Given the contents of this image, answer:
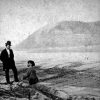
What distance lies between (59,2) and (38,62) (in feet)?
8.98

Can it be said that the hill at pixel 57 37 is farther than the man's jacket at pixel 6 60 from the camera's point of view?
Yes

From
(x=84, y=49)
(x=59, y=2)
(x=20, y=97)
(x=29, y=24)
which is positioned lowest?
(x=20, y=97)

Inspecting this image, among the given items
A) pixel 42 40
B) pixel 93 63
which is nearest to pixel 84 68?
pixel 93 63

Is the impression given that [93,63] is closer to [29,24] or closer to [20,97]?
[29,24]

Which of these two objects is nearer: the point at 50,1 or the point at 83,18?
the point at 50,1

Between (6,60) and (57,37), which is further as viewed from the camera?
(57,37)

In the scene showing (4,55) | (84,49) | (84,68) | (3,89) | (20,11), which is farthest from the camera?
(84,49)

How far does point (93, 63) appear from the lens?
711cm

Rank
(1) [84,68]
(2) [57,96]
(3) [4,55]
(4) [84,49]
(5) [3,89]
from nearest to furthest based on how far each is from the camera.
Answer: (2) [57,96] → (5) [3,89] → (3) [4,55] → (1) [84,68] → (4) [84,49]

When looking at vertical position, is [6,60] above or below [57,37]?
below

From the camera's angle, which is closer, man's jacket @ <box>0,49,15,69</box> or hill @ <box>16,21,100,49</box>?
man's jacket @ <box>0,49,15,69</box>

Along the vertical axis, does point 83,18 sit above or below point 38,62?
above

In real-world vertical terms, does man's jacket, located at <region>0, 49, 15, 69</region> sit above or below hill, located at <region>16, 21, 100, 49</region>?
below

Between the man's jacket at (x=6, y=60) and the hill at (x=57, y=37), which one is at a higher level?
the hill at (x=57, y=37)
